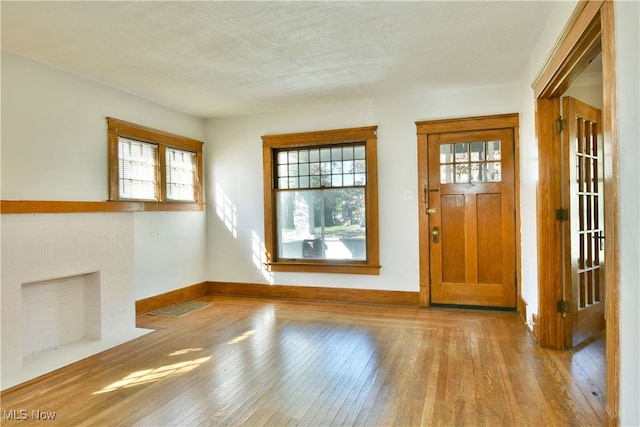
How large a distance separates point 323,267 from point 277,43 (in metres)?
2.97

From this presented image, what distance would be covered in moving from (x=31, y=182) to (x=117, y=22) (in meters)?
1.70

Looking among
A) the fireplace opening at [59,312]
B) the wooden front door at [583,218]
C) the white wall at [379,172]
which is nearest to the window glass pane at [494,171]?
the white wall at [379,172]

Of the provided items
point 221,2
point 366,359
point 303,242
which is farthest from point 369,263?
point 221,2

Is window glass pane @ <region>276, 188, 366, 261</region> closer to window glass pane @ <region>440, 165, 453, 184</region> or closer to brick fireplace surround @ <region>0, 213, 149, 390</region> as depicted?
window glass pane @ <region>440, 165, 453, 184</region>

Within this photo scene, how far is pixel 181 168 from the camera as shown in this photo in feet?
17.8

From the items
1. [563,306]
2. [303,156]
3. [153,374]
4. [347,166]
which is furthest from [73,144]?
[563,306]

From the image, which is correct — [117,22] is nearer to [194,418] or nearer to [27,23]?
[27,23]

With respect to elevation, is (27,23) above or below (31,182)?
above

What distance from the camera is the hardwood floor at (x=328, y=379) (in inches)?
91.6

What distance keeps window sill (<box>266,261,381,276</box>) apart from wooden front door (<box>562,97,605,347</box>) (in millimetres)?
2222

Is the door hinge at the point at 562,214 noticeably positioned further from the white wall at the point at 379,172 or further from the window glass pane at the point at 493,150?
the white wall at the point at 379,172

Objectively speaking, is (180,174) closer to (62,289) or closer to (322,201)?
(322,201)

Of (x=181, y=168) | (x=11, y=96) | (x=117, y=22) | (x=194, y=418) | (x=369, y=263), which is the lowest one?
(x=194, y=418)

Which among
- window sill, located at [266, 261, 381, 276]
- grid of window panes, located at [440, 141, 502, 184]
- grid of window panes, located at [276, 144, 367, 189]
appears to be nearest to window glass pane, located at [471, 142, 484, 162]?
grid of window panes, located at [440, 141, 502, 184]
